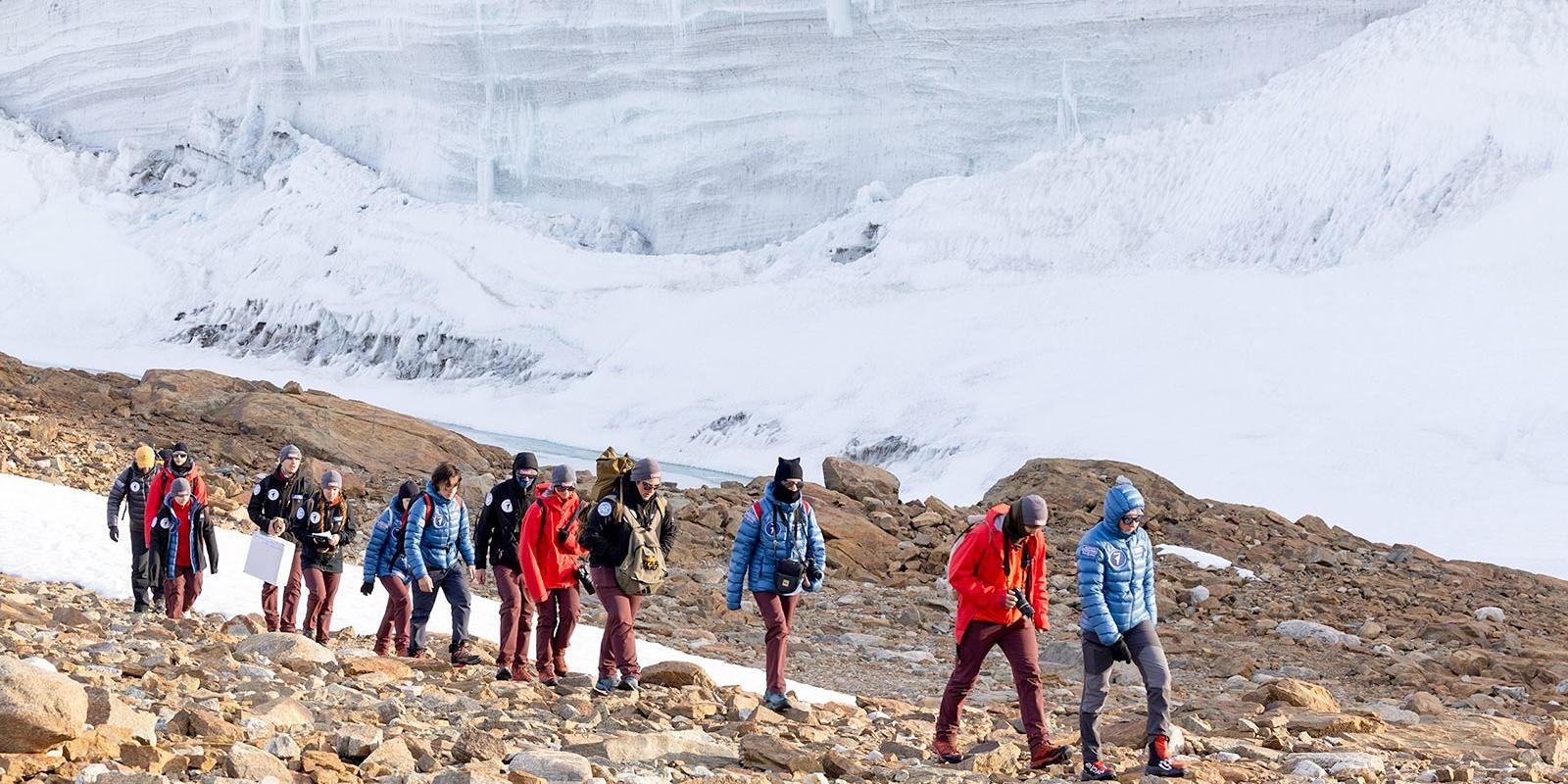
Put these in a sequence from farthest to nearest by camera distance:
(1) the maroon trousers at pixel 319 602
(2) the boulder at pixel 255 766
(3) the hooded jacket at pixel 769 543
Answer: (1) the maroon trousers at pixel 319 602 < (3) the hooded jacket at pixel 769 543 < (2) the boulder at pixel 255 766

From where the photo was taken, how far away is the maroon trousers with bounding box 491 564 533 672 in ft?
25.6

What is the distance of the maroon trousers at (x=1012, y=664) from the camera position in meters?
6.16

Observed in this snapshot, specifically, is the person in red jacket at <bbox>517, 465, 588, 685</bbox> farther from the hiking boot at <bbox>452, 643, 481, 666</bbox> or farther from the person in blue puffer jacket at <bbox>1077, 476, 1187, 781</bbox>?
the person in blue puffer jacket at <bbox>1077, 476, 1187, 781</bbox>

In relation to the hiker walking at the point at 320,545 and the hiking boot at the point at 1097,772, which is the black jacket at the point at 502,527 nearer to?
the hiker walking at the point at 320,545

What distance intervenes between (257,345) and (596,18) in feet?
43.0

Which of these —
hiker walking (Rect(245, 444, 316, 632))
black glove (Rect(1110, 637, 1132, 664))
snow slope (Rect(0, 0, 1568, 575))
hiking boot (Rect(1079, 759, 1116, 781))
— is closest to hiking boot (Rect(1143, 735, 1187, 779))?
hiking boot (Rect(1079, 759, 1116, 781))

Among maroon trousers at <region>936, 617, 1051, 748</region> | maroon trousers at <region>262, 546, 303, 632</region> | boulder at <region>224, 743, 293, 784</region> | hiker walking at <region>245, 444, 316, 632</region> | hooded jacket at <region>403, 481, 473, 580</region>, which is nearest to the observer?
boulder at <region>224, 743, 293, 784</region>

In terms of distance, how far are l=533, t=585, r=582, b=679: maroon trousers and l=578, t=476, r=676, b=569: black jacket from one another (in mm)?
528

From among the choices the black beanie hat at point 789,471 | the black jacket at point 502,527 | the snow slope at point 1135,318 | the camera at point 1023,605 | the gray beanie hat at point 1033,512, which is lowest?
the camera at point 1023,605

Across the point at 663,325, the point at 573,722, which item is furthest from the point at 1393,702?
the point at 663,325

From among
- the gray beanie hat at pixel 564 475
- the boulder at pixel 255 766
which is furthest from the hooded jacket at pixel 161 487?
the boulder at pixel 255 766

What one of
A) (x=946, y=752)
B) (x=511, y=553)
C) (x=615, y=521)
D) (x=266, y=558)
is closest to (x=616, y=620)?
(x=615, y=521)

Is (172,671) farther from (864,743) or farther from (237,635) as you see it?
(864,743)

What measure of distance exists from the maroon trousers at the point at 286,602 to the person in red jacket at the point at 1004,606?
4.75 m
